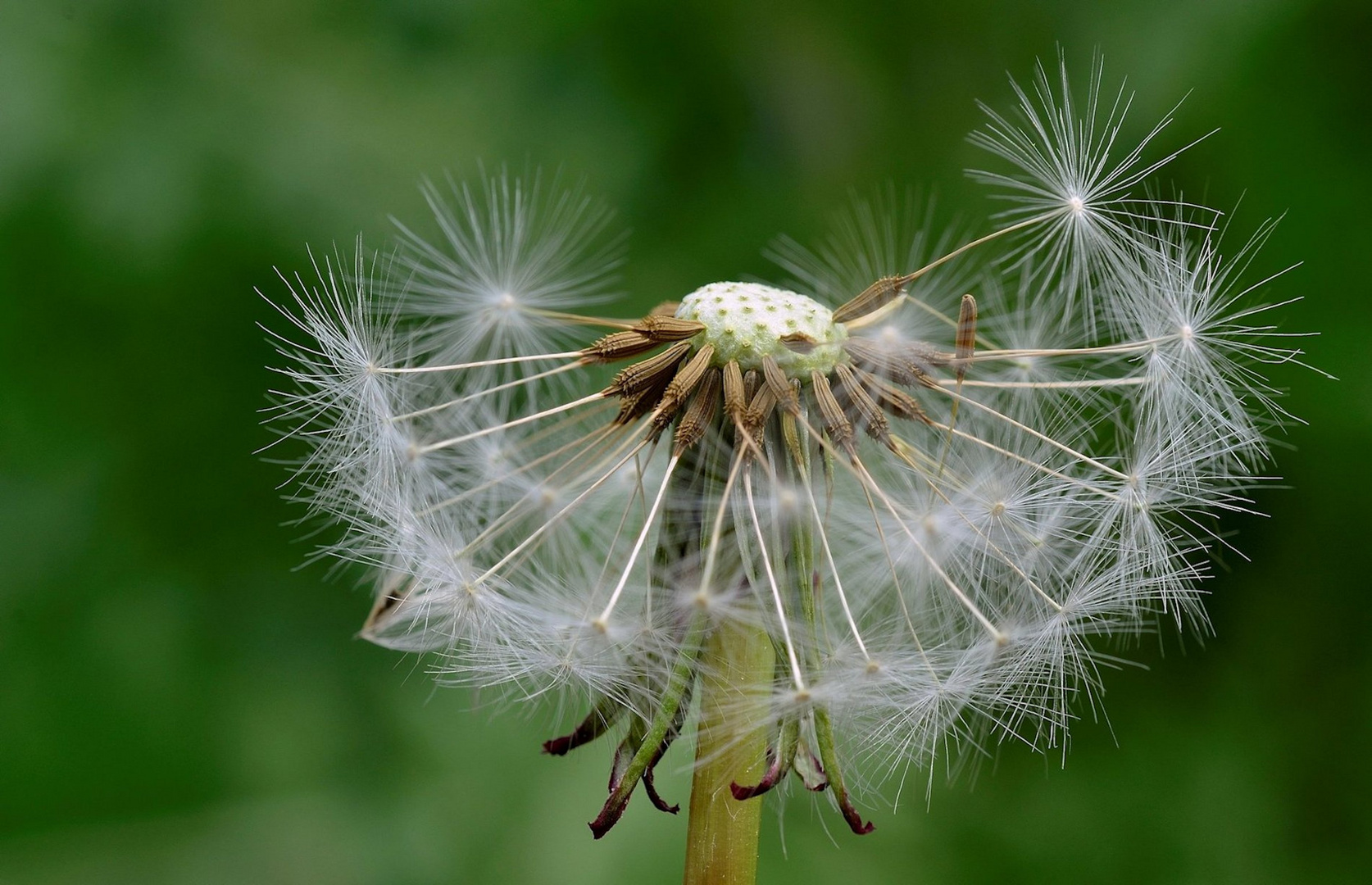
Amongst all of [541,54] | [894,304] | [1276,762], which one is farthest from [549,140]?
[1276,762]

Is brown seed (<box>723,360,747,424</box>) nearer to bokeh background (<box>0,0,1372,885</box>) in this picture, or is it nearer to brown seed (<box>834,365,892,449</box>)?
brown seed (<box>834,365,892,449</box>)

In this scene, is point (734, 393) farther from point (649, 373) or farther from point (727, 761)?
point (727, 761)

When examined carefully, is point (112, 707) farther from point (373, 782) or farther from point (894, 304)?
point (894, 304)

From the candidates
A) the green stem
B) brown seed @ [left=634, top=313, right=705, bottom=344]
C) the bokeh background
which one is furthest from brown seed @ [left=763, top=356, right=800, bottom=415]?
the bokeh background

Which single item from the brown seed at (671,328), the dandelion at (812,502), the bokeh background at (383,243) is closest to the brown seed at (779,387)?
the dandelion at (812,502)

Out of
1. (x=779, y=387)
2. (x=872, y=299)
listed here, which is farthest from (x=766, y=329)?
(x=872, y=299)

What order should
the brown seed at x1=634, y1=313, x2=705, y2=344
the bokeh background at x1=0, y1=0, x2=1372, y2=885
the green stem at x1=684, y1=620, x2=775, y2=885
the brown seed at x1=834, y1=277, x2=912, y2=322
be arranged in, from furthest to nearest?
the bokeh background at x1=0, y1=0, x2=1372, y2=885 → the brown seed at x1=834, y1=277, x2=912, y2=322 → the brown seed at x1=634, y1=313, x2=705, y2=344 → the green stem at x1=684, y1=620, x2=775, y2=885

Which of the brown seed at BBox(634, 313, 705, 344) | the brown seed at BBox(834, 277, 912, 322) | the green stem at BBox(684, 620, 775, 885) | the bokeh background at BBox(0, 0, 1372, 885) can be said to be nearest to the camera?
the green stem at BBox(684, 620, 775, 885)
